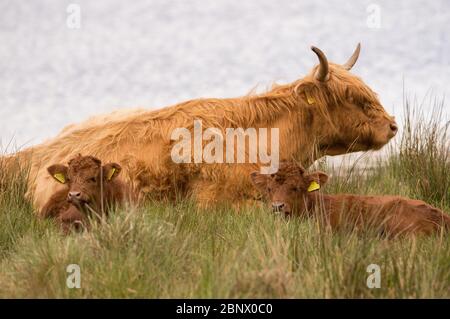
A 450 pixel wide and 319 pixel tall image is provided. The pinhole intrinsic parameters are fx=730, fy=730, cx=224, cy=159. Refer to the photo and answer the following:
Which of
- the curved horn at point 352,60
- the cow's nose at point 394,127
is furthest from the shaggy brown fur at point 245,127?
the curved horn at point 352,60

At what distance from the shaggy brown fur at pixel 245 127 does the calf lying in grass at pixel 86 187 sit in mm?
1265

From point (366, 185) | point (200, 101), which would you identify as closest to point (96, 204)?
point (200, 101)

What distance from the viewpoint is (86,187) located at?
6.14 m

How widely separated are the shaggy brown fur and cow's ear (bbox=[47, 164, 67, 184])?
1.35m

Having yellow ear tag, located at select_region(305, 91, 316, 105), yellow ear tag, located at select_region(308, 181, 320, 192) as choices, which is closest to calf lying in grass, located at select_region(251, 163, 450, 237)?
yellow ear tag, located at select_region(308, 181, 320, 192)

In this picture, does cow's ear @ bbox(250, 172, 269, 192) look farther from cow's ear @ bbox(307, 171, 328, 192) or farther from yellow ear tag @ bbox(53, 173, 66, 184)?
yellow ear tag @ bbox(53, 173, 66, 184)

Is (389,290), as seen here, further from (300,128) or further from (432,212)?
(300,128)

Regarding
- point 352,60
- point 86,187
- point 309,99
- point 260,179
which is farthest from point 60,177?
point 352,60

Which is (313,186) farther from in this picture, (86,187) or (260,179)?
(86,187)

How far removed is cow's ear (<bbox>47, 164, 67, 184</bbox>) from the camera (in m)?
6.37

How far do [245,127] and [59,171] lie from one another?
2.41 metres

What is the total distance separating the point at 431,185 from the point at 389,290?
13.4ft

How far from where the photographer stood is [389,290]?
429 centimetres

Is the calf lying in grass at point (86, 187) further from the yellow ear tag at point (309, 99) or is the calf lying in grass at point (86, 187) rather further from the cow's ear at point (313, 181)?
the yellow ear tag at point (309, 99)
